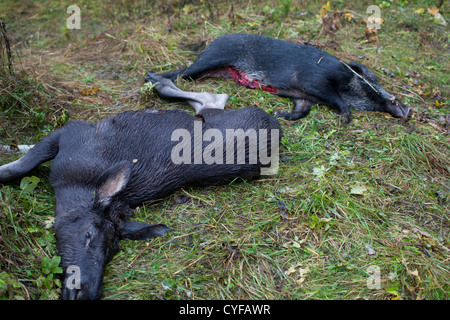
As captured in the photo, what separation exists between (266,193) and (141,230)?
1356mm

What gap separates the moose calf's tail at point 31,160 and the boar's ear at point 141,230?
1084 millimetres

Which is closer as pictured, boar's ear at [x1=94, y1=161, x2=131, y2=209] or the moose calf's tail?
boar's ear at [x1=94, y1=161, x2=131, y2=209]

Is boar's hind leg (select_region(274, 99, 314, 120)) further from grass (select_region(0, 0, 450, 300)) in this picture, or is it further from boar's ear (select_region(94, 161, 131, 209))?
boar's ear (select_region(94, 161, 131, 209))

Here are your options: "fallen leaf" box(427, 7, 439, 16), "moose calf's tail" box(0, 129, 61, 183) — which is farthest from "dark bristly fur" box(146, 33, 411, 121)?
"fallen leaf" box(427, 7, 439, 16)

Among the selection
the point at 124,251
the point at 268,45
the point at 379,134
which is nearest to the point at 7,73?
the point at 124,251

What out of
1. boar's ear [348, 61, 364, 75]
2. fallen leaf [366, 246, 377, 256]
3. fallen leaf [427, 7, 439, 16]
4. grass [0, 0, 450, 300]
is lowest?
fallen leaf [366, 246, 377, 256]

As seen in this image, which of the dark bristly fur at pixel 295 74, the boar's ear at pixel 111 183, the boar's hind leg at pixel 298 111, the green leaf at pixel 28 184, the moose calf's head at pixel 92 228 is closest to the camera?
the moose calf's head at pixel 92 228

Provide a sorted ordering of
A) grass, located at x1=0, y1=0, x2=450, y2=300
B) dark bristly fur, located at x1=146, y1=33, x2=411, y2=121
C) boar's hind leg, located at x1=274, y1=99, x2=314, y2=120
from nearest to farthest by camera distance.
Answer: grass, located at x1=0, y1=0, x2=450, y2=300 → boar's hind leg, located at x1=274, y1=99, x2=314, y2=120 → dark bristly fur, located at x1=146, y1=33, x2=411, y2=121

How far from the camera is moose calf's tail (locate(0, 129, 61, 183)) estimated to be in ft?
11.7

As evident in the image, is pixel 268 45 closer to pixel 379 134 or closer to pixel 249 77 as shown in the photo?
pixel 249 77

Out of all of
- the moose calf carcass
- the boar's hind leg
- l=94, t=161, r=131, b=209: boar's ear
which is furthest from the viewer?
the boar's hind leg

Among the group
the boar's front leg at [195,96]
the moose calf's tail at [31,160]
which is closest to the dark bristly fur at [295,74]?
the boar's front leg at [195,96]

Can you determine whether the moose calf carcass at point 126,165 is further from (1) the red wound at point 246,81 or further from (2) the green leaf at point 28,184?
(1) the red wound at point 246,81

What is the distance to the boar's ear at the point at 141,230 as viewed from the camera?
11.2 feet
